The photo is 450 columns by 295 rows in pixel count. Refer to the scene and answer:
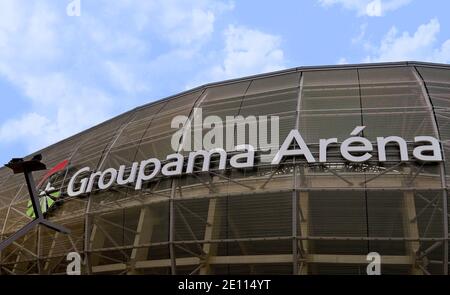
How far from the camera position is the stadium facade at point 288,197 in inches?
645

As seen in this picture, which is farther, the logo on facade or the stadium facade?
the logo on facade

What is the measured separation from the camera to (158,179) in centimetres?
1900

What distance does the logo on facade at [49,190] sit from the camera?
72.0ft

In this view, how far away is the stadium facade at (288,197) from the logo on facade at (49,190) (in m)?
0.11

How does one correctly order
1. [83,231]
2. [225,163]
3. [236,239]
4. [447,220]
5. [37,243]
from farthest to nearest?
[37,243] → [83,231] → [225,163] → [236,239] → [447,220]

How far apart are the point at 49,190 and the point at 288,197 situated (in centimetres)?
1046

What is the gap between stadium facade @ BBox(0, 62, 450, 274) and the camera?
53.7 feet

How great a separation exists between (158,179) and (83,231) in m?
3.37

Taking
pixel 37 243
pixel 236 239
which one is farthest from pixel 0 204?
pixel 236 239

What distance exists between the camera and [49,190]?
74.0 ft

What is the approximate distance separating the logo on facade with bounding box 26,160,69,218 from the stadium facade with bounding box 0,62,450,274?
11cm

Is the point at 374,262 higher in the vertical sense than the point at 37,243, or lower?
lower

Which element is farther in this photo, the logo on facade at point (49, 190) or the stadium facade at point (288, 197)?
the logo on facade at point (49, 190)
